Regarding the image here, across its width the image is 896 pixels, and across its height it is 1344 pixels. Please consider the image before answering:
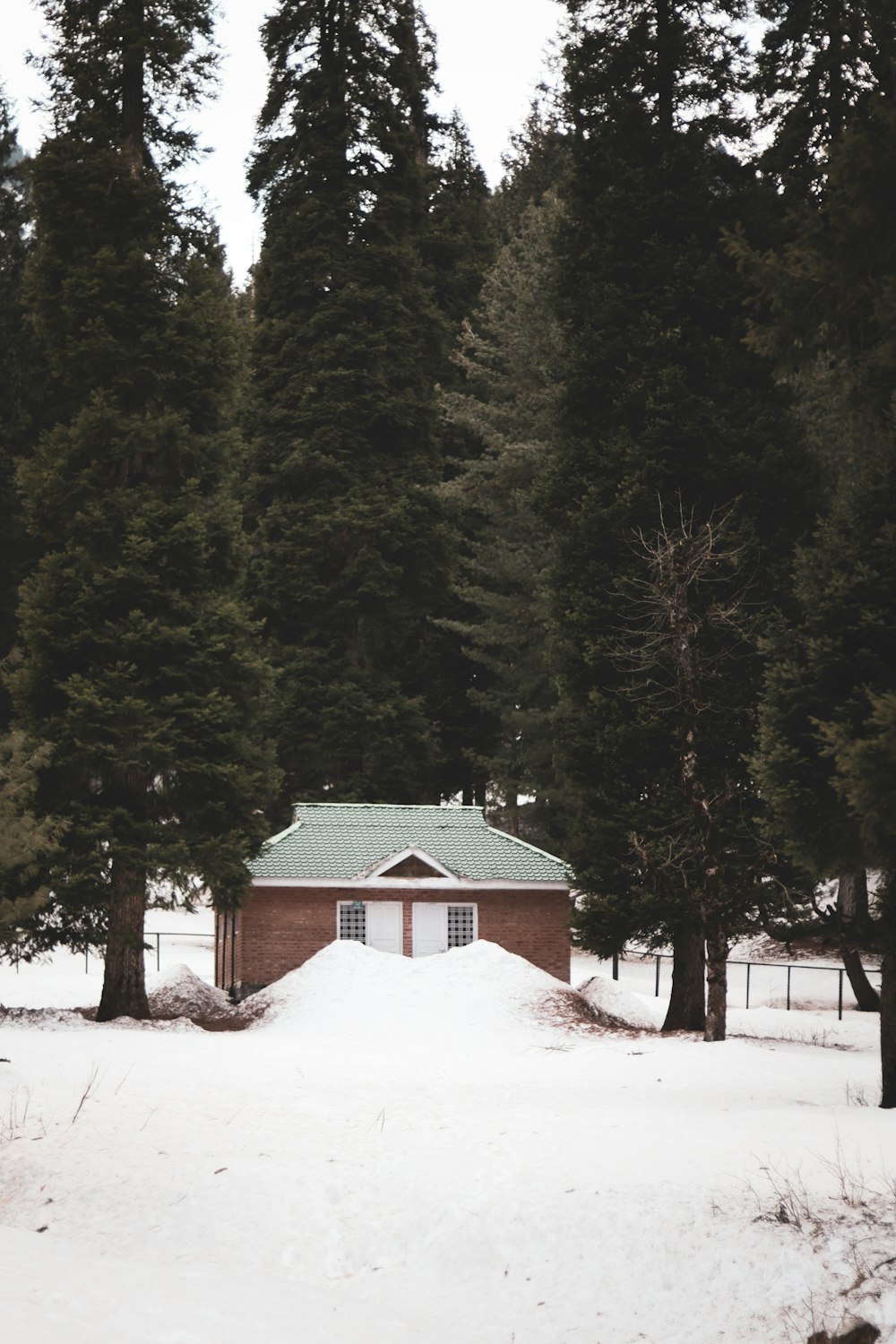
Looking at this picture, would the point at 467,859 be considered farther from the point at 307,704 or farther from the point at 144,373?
the point at 144,373

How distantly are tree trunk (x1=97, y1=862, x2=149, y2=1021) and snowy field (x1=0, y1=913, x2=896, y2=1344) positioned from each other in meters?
4.13

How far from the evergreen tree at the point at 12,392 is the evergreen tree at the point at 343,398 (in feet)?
33.8

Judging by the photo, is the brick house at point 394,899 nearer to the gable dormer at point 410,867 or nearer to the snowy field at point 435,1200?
the gable dormer at point 410,867

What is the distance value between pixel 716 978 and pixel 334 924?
11533 mm

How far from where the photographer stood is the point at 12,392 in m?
29.7

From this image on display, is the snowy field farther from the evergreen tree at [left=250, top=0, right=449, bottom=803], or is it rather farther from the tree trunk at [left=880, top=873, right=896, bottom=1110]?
the evergreen tree at [left=250, top=0, right=449, bottom=803]

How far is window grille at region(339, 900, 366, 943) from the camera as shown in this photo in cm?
3162

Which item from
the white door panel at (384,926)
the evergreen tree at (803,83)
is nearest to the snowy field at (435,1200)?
the white door panel at (384,926)

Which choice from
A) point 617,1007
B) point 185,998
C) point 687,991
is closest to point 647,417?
point 687,991

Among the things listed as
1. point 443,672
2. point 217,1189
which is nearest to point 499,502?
point 443,672

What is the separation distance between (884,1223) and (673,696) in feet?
47.4

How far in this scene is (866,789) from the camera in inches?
456

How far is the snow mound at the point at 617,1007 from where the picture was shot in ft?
87.6

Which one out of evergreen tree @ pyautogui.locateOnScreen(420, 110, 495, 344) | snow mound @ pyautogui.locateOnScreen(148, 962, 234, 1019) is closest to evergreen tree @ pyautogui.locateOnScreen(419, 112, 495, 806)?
evergreen tree @ pyautogui.locateOnScreen(420, 110, 495, 344)
